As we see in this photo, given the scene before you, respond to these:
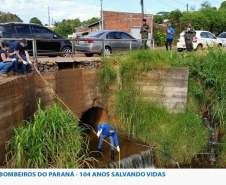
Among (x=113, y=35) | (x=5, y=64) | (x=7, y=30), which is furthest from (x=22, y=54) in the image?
(x=113, y=35)

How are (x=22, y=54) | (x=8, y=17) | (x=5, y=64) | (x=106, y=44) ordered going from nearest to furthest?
(x=5, y=64)
(x=22, y=54)
(x=106, y=44)
(x=8, y=17)

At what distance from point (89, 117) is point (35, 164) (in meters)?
7.79

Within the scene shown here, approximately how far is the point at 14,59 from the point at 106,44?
25.9ft

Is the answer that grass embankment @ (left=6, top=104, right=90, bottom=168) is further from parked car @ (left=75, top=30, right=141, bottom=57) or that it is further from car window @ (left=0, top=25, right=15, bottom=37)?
parked car @ (left=75, top=30, right=141, bottom=57)

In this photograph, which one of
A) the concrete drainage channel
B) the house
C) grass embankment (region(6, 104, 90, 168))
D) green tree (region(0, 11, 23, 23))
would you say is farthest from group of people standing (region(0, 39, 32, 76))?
green tree (region(0, 11, 23, 23))

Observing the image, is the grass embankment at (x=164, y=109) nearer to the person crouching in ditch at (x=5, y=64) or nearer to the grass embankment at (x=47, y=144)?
the grass embankment at (x=47, y=144)

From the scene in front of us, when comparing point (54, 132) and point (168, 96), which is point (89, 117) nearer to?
point (168, 96)

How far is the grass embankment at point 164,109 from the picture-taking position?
13906 millimetres

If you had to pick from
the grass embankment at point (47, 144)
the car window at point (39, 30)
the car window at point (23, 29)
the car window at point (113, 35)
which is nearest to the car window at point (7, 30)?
the car window at point (23, 29)

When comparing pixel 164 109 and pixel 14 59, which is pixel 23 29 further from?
pixel 164 109

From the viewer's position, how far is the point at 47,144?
9.62 metres

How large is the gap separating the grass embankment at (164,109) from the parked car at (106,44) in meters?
2.69

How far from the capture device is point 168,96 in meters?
15.2
